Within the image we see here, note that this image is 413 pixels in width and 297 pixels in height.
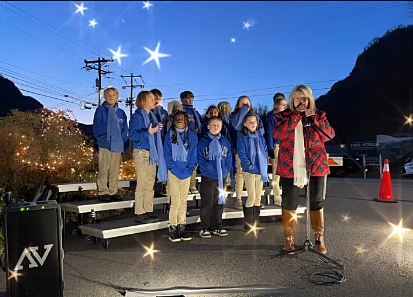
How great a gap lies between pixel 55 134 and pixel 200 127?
537 cm

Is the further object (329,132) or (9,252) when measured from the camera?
(329,132)

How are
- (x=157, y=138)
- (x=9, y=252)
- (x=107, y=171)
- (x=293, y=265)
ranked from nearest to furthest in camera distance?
(x=9, y=252)
(x=293, y=265)
(x=157, y=138)
(x=107, y=171)

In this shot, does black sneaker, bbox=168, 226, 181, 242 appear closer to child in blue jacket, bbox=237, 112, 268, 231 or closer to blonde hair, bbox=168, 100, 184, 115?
child in blue jacket, bbox=237, 112, 268, 231

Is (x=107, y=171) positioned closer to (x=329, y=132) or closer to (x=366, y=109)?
(x=329, y=132)

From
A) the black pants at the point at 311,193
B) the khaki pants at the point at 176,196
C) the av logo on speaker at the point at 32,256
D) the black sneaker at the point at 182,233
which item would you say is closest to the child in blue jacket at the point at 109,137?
the khaki pants at the point at 176,196

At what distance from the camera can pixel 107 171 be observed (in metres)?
6.49

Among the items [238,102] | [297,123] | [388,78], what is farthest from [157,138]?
[388,78]

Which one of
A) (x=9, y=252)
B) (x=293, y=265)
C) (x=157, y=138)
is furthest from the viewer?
(x=157, y=138)

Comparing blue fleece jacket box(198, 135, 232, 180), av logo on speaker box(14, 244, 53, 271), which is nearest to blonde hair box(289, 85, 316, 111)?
blue fleece jacket box(198, 135, 232, 180)

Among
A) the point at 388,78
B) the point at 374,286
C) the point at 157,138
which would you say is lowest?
the point at 374,286

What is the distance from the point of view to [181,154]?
18.6 feet

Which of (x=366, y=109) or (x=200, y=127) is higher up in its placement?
(x=366, y=109)

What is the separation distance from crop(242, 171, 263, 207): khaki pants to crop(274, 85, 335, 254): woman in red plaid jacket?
3.48 ft

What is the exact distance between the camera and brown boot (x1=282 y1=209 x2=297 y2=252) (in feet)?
16.4
